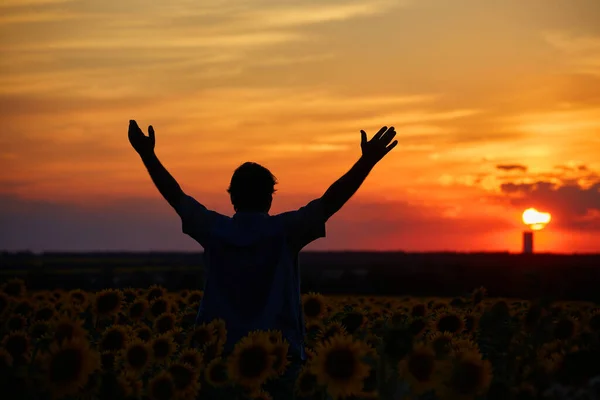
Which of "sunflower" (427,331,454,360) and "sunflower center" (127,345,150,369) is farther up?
"sunflower" (427,331,454,360)

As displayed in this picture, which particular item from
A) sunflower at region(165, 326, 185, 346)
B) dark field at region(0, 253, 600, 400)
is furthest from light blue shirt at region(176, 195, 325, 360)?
dark field at region(0, 253, 600, 400)

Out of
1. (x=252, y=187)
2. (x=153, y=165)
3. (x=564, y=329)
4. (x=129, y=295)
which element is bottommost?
(x=564, y=329)

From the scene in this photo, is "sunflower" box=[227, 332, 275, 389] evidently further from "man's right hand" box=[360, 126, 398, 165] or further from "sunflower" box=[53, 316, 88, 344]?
"man's right hand" box=[360, 126, 398, 165]

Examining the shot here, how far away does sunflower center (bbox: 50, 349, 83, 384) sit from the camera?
5.62 metres

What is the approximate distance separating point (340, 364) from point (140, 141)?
292cm

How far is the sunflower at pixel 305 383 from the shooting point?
6.03m

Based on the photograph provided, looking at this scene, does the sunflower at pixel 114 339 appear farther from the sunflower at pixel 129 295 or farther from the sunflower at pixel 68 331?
the sunflower at pixel 129 295

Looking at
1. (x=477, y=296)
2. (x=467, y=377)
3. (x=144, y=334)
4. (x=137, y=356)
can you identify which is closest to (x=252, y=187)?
(x=137, y=356)

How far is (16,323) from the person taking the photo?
Result: 394 inches

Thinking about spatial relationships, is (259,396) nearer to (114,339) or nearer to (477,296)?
(114,339)

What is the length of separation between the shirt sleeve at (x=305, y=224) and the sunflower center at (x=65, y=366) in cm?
231

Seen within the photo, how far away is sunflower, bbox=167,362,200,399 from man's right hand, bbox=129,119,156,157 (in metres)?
2.19

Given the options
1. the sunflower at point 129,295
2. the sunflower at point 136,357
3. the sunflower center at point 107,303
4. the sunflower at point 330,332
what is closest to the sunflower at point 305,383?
the sunflower at point 136,357

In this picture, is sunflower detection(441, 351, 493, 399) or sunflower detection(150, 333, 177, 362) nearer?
sunflower detection(441, 351, 493, 399)
